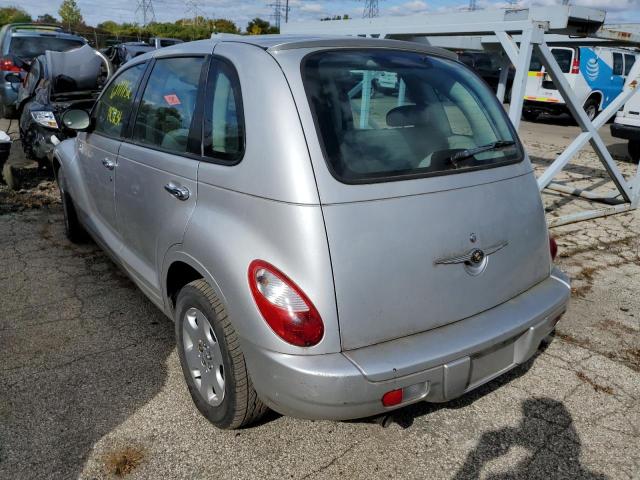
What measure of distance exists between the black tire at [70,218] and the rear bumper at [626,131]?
8.85 metres

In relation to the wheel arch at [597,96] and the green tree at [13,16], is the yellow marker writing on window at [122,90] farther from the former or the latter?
the green tree at [13,16]

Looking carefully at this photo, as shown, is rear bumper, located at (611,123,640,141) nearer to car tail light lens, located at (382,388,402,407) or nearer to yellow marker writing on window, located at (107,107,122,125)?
yellow marker writing on window, located at (107,107,122,125)

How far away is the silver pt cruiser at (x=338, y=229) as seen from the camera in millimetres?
1900

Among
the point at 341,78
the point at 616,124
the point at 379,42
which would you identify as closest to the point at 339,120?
the point at 341,78

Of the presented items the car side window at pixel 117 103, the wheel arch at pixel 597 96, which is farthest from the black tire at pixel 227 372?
the wheel arch at pixel 597 96

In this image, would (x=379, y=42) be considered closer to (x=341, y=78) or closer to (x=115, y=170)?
(x=341, y=78)

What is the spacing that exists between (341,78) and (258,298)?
994 millimetres

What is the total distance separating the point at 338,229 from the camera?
1.91 m

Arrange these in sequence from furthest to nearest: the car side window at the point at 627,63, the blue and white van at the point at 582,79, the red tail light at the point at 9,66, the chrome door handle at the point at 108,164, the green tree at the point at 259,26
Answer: the green tree at the point at 259,26
the car side window at the point at 627,63
the blue and white van at the point at 582,79
the red tail light at the point at 9,66
the chrome door handle at the point at 108,164

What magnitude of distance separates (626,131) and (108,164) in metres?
9.05

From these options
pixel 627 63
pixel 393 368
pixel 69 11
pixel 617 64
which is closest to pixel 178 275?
pixel 393 368

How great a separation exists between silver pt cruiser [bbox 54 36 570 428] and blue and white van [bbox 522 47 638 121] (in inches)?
511

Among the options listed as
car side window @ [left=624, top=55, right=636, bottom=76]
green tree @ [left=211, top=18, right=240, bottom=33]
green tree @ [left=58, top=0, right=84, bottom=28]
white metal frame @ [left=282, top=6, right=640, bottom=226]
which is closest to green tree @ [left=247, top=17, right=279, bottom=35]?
green tree @ [left=211, top=18, right=240, bottom=33]

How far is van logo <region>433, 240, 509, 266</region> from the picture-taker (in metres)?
2.10
